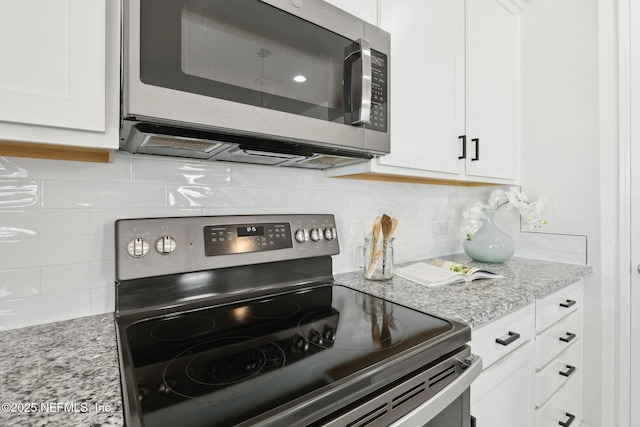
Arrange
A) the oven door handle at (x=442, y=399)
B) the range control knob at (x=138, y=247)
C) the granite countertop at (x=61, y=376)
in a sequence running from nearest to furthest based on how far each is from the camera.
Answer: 1. the granite countertop at (x=61, y=376)
2. the oven door handle at (x=442, y=399)
3. the range control knob at (x=138, y=247)

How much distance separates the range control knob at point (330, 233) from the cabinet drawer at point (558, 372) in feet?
3.14

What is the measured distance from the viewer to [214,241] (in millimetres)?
978

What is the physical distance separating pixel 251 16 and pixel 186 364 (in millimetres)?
804

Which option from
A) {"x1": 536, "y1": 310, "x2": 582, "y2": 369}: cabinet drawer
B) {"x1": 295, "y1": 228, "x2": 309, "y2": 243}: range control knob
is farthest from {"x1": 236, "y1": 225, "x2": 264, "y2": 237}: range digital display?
{"x1": 536, "y1": 310, "x2": 582, "y2": 369}: cabinet drawer

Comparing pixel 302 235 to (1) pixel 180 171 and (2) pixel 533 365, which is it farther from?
(2) pixel 533 365

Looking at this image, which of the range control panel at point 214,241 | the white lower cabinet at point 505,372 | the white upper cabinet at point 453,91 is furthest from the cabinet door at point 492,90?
the range control panel at point 214,241

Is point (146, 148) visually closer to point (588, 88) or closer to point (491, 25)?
point (491, 25)

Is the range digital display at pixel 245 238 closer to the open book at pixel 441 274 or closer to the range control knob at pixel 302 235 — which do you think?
the range control knob at pixel 302 235

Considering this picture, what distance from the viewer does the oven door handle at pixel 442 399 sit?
619 mm

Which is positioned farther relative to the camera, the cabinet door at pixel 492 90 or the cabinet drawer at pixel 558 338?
the cabinet door at pixel 492 90

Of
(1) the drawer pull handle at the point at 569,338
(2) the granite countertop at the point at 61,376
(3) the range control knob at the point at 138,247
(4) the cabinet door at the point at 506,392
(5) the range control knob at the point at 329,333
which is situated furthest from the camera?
(1) the drawer pull handle at the point at 569,338

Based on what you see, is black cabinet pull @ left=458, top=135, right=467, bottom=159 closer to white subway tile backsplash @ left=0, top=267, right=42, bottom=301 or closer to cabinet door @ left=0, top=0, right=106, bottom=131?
cabinet door @ left=0, top=0, right=106, bottom=131

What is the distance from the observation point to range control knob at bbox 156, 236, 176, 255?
2.91 feet

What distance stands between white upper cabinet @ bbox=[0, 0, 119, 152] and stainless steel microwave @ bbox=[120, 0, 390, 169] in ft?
0.14
